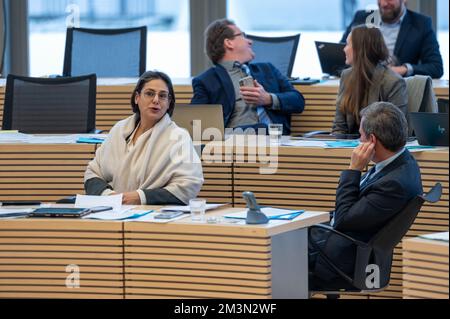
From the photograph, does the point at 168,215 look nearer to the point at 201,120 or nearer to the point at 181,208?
the point at 181,208

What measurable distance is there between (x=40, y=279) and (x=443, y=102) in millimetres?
3189

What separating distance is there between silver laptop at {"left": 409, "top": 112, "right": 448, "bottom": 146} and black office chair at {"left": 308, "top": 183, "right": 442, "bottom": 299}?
0.84 meters

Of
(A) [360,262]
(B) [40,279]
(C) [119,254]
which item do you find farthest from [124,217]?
(A) [360,262]

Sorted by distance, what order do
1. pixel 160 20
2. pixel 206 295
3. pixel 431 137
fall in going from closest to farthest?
pixel 206 295
pixel 431 137
pixel 160 20

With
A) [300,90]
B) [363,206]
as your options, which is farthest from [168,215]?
[300,90]

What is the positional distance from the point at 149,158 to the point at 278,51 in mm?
3401

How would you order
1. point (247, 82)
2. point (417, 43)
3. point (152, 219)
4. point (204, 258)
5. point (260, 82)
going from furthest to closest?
point (417, 43), point (260, 82), point (247, 82), point (152, 219), point (204, 258)

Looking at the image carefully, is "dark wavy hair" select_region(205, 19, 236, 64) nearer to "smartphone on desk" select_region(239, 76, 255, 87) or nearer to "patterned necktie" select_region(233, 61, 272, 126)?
"patterned necktie" select_region(233, 61, 272, 126)

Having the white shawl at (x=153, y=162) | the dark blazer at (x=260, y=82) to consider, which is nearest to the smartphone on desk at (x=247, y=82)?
the dark blazer at (x=260, y=82)

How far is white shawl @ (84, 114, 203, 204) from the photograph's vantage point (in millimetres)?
5750

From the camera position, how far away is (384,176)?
5.14 meters

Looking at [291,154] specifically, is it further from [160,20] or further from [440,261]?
[160,20]

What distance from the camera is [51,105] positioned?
25.1 feet

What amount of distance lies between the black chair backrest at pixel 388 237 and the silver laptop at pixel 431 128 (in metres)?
0.84
